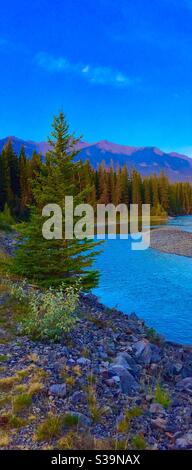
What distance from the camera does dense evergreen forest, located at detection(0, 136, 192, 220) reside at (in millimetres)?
60219

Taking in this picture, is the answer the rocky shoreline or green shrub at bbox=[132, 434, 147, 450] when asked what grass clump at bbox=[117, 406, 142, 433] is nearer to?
the rocky shoreline

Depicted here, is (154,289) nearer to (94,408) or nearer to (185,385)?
(185,385)

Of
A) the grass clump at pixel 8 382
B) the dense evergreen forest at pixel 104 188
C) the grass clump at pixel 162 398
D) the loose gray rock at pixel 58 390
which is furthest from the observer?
the dense evergreen forest at pixel 104 188

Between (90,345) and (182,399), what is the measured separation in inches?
107

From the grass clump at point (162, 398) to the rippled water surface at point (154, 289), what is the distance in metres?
5.93

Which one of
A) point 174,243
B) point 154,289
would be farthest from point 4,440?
point 174,243

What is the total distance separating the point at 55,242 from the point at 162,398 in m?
9.22

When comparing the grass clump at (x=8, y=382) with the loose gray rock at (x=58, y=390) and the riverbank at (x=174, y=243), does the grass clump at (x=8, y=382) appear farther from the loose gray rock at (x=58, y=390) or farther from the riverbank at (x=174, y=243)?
the riverbank at (x=174, y=243)

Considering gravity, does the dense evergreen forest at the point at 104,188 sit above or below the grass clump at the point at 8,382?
above

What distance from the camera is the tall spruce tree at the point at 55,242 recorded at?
51.5ft

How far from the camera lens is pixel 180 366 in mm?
10117

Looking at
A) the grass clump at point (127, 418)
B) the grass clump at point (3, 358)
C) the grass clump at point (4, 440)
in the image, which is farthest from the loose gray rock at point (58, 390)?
the grass clump at point (3, 358)

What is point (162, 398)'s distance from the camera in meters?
7.53
